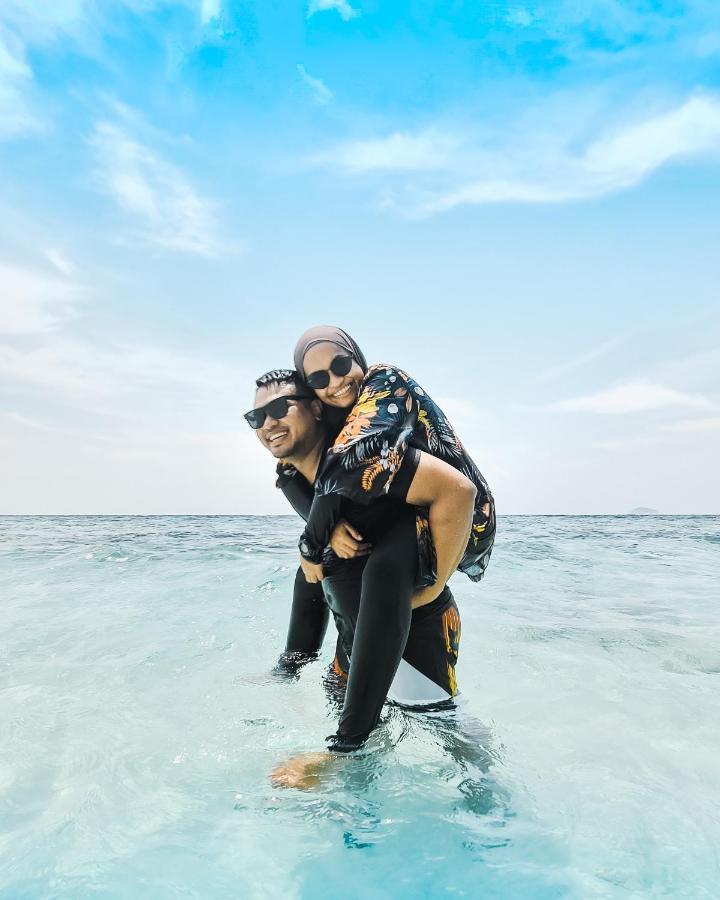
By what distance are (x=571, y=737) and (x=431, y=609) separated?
3.07 ft

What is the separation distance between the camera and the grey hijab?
2279mm

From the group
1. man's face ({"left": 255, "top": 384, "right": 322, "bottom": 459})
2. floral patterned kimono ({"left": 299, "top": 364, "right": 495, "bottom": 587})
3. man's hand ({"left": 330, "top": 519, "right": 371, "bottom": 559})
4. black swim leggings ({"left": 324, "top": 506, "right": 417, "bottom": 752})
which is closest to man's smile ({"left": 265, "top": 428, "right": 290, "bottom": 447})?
man's face ({"left": 255, "top": 384, "right": 322, "bottom": 459})

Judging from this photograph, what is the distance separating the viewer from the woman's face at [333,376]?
225 cm

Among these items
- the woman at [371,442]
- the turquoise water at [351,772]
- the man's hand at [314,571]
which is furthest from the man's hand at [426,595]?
the turquoise water at [351,772]

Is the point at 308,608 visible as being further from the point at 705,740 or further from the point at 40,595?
the point at 40,595

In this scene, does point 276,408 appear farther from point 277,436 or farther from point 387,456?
point 387,456

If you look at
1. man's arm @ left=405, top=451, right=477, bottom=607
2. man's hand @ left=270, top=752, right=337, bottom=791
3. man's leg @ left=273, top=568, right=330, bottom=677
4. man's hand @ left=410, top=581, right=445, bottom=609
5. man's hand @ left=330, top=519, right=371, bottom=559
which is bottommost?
man's hand @ left=270, top=752, right=337, bottom=791

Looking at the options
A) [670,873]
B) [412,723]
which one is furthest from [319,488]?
[670,873]

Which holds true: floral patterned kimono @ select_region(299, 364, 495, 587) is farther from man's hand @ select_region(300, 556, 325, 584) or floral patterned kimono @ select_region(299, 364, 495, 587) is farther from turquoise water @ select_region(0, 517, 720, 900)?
turquoise water @ select_region(0, 517, 720, 900)

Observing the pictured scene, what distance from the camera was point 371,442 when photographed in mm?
1945

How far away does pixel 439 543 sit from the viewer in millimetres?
2123

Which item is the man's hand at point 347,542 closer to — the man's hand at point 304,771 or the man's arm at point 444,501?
the man's arm at point 444,501

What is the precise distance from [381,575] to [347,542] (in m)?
0.18

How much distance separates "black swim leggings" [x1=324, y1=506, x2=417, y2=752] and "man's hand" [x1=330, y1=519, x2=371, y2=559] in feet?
0.17
